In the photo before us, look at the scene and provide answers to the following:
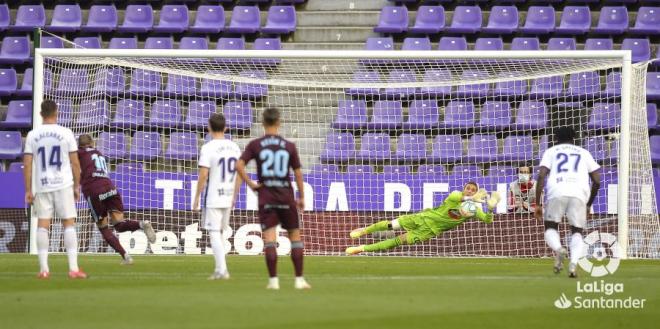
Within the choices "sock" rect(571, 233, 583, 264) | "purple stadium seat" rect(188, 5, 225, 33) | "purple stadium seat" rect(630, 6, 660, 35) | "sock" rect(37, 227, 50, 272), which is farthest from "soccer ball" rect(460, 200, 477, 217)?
"purple stadium seat" rect(188, 5, 225, 33)

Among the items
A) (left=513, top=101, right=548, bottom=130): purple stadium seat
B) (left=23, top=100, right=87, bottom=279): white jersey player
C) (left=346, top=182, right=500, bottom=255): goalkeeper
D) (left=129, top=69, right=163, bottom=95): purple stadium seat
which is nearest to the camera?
(left=23, top=100, right=87, bottom=279): white jersey player

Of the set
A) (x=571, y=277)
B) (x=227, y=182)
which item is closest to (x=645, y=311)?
(x=571, y=277)

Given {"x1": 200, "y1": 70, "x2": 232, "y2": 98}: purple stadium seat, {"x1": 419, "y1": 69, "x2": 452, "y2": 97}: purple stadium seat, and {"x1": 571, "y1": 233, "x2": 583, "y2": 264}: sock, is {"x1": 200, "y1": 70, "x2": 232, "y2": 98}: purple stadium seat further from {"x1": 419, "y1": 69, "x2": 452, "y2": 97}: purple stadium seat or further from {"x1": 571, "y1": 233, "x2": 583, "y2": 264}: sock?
{"x1": 571, "y1": 233, "x2": 583, "y2": 264}: sock

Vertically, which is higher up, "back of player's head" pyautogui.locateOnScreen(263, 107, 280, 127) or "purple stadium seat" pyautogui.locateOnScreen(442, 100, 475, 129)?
"purple stadium seat" pyautogui.locateOnScreen(442, 100, 475, 129)

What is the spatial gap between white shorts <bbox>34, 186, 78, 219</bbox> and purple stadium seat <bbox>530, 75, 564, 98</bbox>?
12.0 metres

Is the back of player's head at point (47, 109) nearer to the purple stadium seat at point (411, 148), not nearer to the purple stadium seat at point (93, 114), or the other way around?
the purple stadium seat at point (93, 114)

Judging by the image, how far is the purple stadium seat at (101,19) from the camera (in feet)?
89.1

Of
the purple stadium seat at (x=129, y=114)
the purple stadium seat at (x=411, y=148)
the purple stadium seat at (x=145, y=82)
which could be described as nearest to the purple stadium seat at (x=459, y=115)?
the purple stadium seat at (x=411, y=148)

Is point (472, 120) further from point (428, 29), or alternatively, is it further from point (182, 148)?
point (182, 148)

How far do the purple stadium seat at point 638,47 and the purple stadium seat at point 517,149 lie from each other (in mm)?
4657

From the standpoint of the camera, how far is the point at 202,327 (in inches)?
344

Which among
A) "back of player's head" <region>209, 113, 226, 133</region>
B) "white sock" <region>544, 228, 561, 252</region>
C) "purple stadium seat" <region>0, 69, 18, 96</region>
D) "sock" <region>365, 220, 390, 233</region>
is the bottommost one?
"white sock" <region>544, 228, 561, 252</region>

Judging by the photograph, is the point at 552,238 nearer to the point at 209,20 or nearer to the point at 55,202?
the point at 55,202

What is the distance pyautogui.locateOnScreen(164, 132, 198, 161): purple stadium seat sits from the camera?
2309 centimetres
